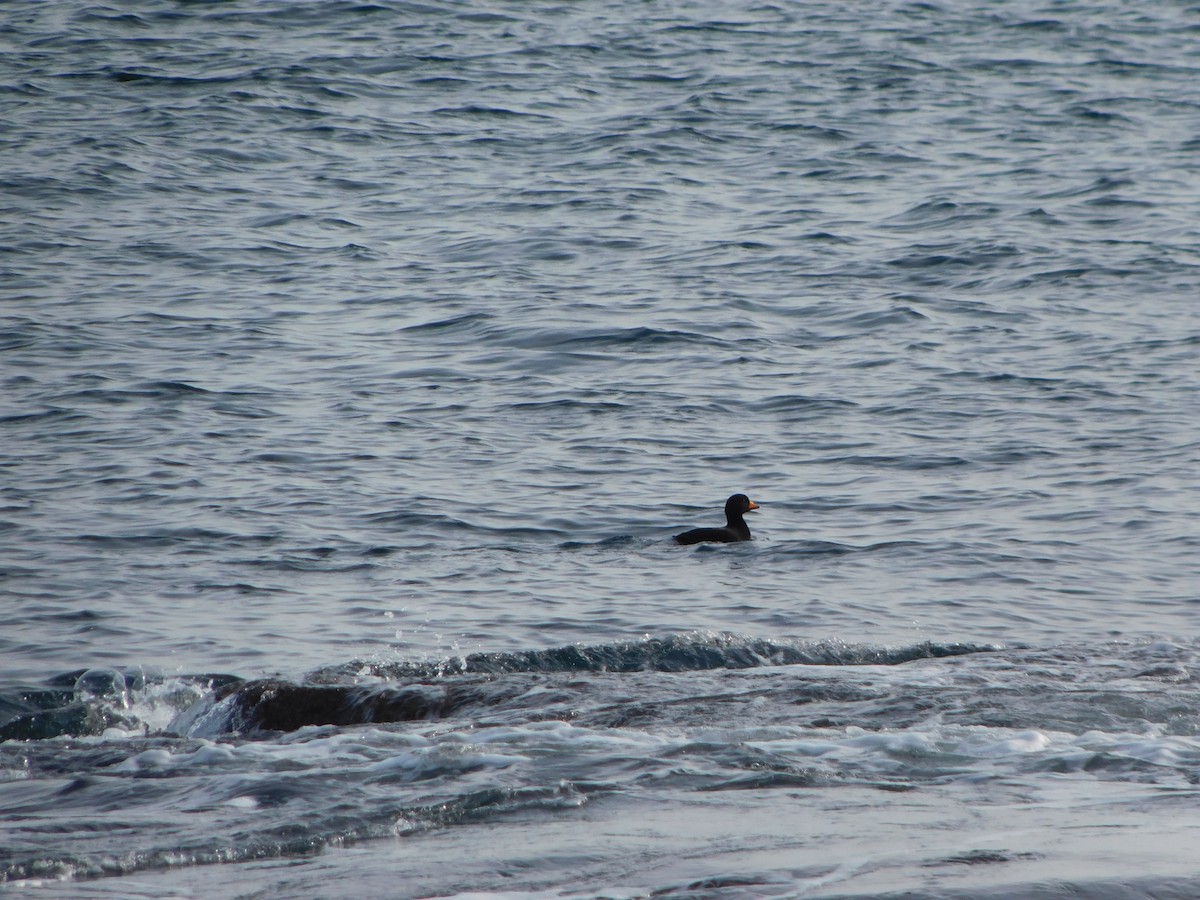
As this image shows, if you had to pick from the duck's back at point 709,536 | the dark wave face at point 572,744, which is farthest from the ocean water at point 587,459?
the duck's back at point 709,536

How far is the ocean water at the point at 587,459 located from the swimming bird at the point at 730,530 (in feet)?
0.71

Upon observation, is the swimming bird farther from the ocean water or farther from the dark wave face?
the dark wave face

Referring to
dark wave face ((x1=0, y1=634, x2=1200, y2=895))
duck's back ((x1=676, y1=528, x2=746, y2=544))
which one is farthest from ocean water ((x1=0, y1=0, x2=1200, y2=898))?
duck's back ((x1=676, y1=528, x2=746, y2=544))

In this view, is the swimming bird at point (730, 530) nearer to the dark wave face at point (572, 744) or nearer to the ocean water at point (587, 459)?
the ocean water at point (587, 459)

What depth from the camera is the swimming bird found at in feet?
37.5

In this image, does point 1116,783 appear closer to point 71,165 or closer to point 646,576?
point 646,576

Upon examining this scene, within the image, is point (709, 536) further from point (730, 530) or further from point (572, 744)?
point (572, 744)

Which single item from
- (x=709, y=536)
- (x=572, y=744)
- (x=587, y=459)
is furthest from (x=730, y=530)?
(x=572, y=744)

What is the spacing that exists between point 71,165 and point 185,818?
748 inches

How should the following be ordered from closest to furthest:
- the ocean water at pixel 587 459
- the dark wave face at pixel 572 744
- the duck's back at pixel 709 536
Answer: the dark wave face at pixel 572 744, the ocean water at pixel 587 459, the duck's back at pixel 709 536

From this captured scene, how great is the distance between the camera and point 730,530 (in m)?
11.6

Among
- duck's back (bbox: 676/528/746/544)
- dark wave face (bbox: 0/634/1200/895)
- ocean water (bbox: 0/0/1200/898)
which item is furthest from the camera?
duck's back (bbox: 676/528/746/544)

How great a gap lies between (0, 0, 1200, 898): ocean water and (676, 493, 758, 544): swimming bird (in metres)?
0.22

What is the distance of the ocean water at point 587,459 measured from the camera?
5.72 metres
